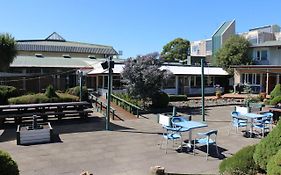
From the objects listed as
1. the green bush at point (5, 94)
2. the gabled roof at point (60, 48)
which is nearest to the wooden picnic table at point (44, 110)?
the green bush at point (5, 94)

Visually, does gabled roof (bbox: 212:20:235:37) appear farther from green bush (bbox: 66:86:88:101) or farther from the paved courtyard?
the paved courtyard

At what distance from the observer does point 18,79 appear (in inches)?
1109

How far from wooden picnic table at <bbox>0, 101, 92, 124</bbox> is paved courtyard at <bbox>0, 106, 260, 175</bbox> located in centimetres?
81

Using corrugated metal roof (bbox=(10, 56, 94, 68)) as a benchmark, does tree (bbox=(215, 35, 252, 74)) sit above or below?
above

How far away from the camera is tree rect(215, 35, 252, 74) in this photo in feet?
122

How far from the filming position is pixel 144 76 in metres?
20.1

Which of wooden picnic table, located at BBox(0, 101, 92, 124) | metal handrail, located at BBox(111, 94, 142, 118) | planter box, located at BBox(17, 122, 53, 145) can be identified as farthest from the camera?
metal handrail, located at BBox(111, 94, 142, 118)

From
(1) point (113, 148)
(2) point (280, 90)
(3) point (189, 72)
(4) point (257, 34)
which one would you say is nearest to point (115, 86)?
(3) point (189, 72)

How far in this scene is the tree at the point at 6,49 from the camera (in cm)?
2205

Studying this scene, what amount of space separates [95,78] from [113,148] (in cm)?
2227

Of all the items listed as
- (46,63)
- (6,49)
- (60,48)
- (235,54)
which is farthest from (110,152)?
(60,48)

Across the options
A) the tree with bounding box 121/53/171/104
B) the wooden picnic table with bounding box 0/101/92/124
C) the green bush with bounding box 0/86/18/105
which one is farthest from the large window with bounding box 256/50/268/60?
the green bush with bounding box 0/86/18/105

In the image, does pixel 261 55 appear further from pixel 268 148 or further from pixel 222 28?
pixel 268 148

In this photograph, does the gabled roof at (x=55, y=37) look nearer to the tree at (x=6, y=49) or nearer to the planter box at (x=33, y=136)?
the tree at (x=6, y=49)
